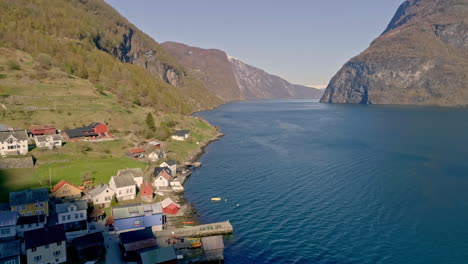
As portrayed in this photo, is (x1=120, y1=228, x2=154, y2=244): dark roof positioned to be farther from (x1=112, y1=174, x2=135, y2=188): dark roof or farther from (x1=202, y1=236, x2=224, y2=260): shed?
(x1=112, y1=174, x2=135, y2=188): dark roof

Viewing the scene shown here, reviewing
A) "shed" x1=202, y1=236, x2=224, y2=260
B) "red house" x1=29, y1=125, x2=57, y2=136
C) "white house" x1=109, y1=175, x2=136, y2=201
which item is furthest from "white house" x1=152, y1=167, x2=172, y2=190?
"red house" x1=29, y1=125, x2=57, y2=136

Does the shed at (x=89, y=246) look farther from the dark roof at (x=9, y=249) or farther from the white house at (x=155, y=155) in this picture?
the white house at (x=155, y=155)

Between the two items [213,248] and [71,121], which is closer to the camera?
[213,248]

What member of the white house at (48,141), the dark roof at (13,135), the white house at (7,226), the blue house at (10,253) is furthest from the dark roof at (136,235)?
the white house at (48,141)

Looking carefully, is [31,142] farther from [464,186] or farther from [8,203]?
[464,186]

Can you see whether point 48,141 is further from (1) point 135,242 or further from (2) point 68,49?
(2) point 68,49

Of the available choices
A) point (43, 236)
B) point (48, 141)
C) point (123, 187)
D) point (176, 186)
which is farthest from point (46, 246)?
point (48, 141)
